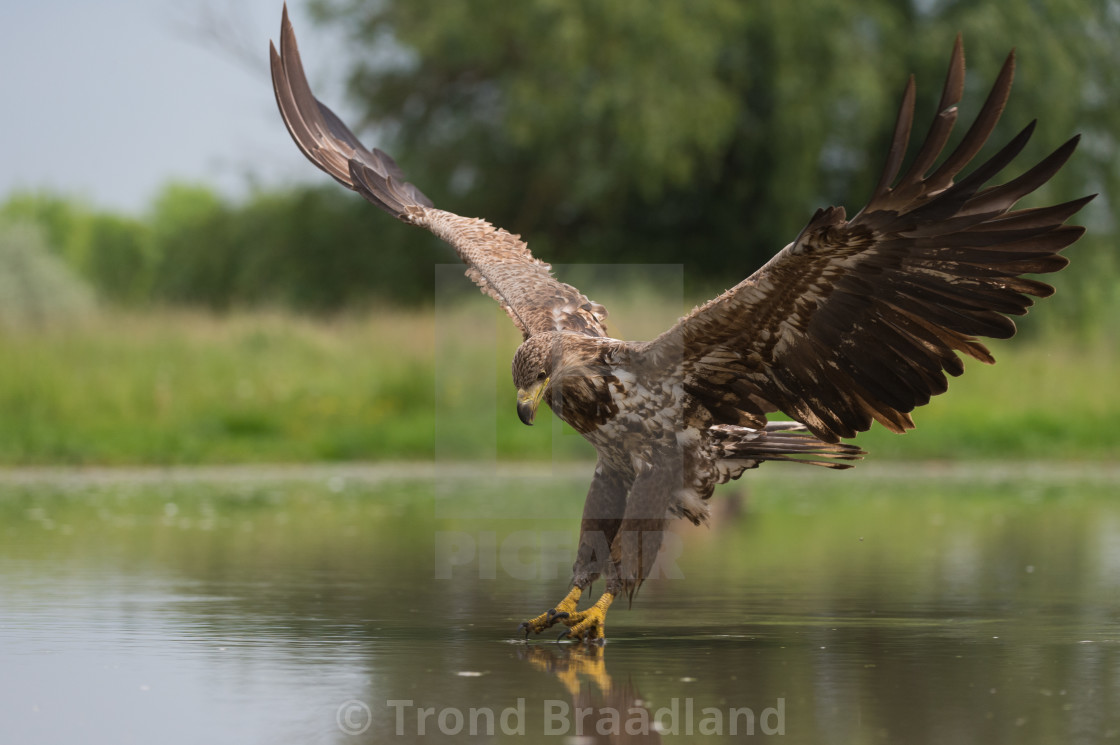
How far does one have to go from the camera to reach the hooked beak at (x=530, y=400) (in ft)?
21.1

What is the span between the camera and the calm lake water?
4.78m

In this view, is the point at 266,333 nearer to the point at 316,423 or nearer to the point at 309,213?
the point at 316,423

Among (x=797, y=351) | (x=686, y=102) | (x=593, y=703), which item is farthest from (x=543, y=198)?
(x=593, y=703)

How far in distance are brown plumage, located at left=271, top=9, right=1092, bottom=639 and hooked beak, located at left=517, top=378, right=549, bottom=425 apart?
0.01m

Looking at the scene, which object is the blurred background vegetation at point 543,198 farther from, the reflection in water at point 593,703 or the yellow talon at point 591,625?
the reflection in water at point 593,703

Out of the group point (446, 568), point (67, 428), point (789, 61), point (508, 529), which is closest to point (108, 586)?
point (446, 568)

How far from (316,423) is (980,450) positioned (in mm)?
7651

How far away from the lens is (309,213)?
101 ft

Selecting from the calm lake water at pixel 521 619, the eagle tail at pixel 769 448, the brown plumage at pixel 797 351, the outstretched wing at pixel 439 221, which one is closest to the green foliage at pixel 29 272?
the calm lake water at pixel 521 619

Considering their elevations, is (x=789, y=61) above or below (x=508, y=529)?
above

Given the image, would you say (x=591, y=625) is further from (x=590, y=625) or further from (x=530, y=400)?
(x=530, y=400)

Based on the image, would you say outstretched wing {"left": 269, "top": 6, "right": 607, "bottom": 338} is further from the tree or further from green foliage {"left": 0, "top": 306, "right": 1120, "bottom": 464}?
the tree

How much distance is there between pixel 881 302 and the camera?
253 inches

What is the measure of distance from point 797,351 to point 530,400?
3.93 feet
